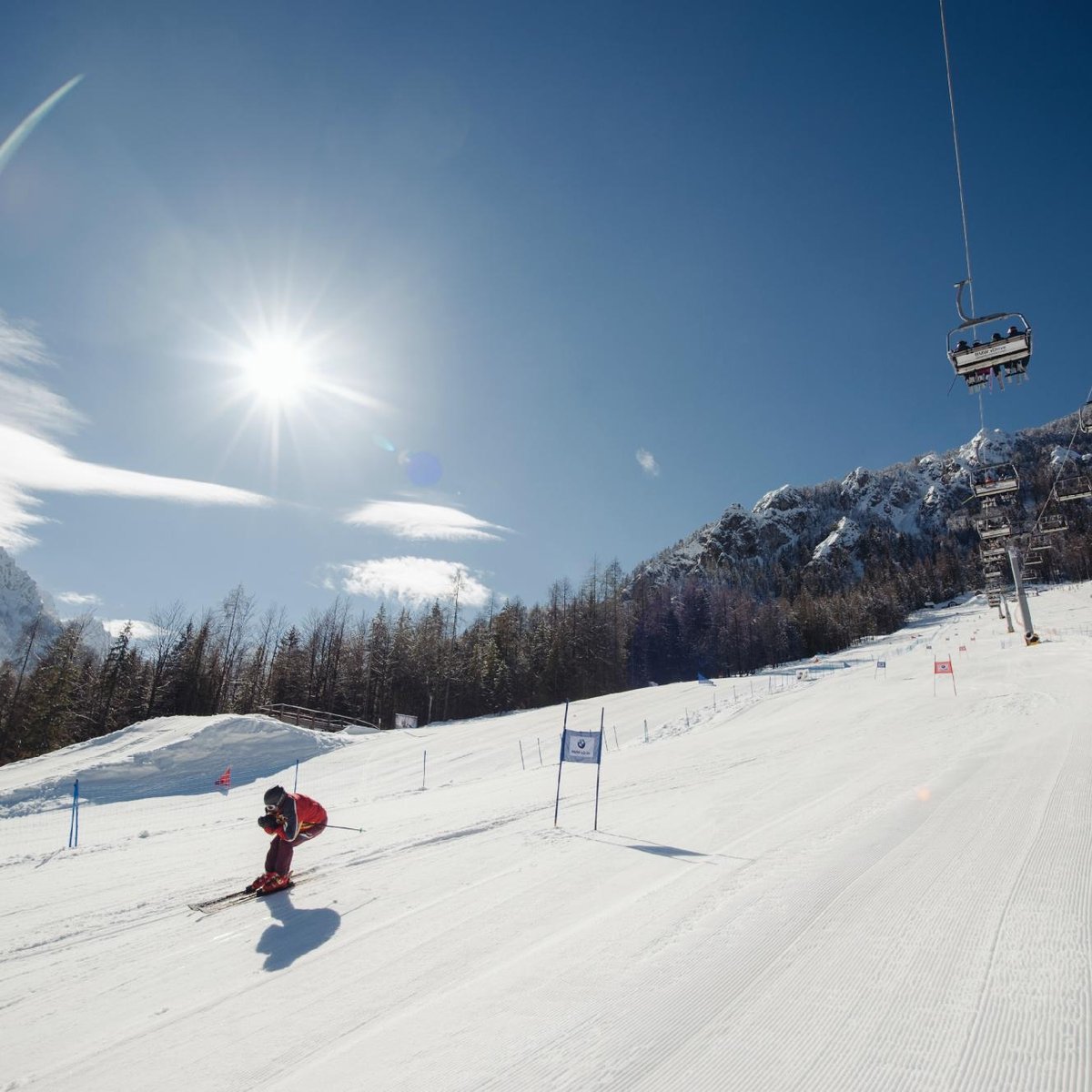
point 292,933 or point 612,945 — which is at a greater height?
point 612,945

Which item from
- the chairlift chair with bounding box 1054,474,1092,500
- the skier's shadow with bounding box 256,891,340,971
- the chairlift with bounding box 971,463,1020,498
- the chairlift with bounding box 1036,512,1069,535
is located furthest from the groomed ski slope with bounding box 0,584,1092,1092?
the chairlift with bounding box 1036,512,1069,535

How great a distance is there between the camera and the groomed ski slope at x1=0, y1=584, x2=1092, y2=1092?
3508 mm

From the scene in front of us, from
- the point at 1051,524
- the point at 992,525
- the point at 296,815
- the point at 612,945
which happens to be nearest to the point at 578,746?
the point at 296,815

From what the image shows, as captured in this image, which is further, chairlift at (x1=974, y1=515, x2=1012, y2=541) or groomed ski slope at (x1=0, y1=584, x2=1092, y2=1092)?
chairlift at (x1=974, y1=515, x2=1012, y2=541)

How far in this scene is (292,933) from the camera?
607cm

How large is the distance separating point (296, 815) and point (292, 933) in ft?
7.03

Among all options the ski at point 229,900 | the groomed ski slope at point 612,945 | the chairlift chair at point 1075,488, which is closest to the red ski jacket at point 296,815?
the ski at point 229,900

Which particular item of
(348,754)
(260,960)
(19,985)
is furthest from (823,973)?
(348,754)

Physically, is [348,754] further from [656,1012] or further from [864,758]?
[656,1012]

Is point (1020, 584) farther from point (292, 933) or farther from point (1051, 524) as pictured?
point (292, 933)

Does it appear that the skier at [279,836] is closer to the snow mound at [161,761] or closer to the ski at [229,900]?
the ski at [229,900]

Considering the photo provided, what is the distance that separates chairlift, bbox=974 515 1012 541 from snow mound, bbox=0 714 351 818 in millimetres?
45186

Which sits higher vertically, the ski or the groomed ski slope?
the groomed ski slope

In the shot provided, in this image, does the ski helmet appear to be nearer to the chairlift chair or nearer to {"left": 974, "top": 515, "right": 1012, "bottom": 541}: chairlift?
the chairlift chair
